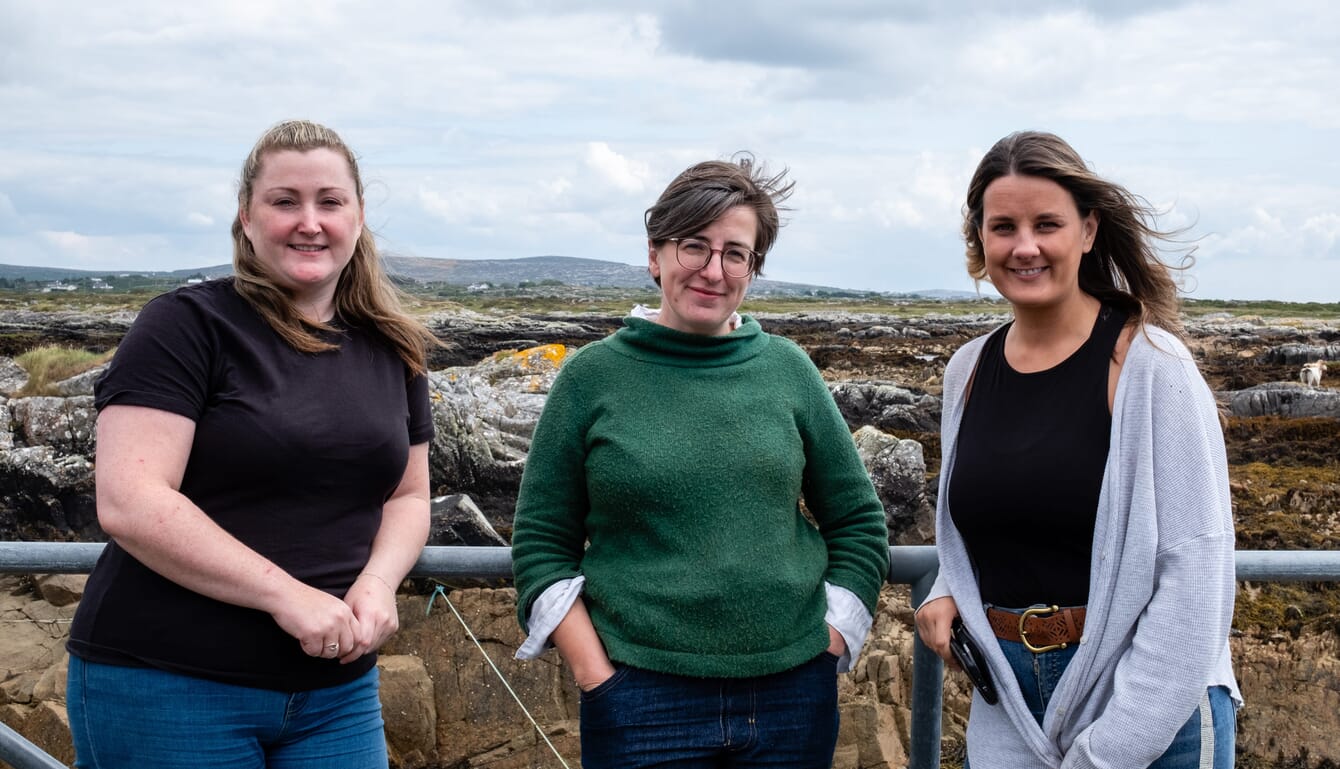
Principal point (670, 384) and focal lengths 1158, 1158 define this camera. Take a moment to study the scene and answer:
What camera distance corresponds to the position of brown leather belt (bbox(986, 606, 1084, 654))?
253 cm

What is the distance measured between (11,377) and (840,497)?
682 inches

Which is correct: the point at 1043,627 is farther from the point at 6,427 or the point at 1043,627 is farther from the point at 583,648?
the point at 6,427

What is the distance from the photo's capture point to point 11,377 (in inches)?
669

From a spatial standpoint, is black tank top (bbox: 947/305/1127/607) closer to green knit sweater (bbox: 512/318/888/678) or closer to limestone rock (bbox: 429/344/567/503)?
green knit sweater (bbox: 512/318/888/678)

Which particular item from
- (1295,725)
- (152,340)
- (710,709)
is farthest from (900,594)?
(152,340)

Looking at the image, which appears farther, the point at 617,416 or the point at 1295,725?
the point at 1295,725

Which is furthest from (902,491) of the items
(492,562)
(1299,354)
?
(1299,354)

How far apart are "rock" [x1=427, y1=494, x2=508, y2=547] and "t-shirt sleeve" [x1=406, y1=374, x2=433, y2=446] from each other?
7.68ft

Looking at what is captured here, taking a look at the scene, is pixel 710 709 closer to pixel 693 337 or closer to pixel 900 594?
pixel 693 337

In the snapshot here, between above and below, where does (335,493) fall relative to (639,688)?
above

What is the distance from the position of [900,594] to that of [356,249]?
3578mm

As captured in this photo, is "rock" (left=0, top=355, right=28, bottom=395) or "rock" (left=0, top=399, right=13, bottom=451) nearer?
"rock" (left=0, top=399, right=13, bottom=451)

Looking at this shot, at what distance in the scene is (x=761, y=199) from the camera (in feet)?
9.35

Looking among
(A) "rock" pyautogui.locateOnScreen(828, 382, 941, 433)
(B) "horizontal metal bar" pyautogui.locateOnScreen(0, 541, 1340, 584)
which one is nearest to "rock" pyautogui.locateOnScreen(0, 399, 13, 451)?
(B) "horizontal metal bar" pyautogui.locateOnScreen(0, 541, 1340, 584)
